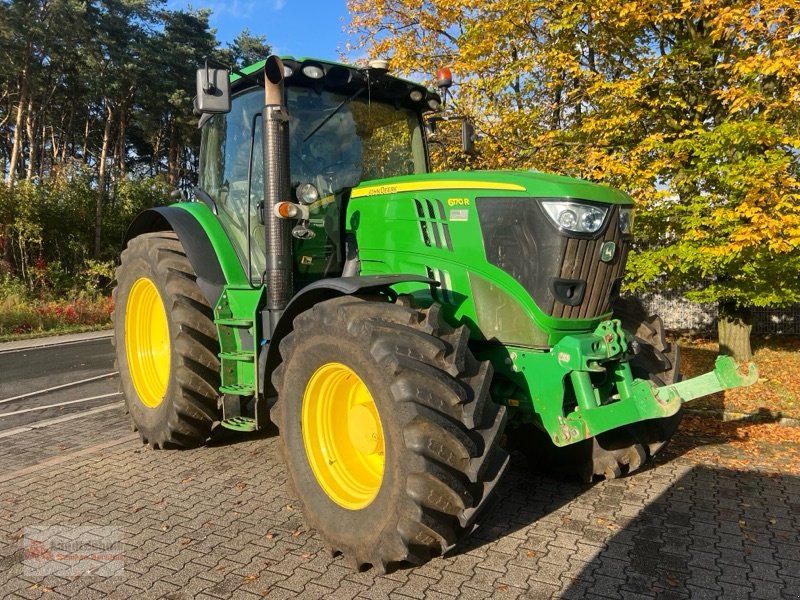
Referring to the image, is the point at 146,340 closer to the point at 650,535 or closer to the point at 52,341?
the point at 650,535

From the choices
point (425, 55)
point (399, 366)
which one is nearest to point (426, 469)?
point (399, 366)

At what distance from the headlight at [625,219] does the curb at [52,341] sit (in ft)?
37.8

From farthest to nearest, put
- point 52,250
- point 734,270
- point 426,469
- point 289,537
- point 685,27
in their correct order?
point 52,250, point 685,27, point 734,270, point 289,537, point 426,469

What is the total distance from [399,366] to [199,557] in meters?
1.51

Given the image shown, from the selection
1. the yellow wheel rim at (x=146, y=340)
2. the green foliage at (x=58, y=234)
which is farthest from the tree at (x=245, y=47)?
the yellow wheel rim at (x=146, y=340)

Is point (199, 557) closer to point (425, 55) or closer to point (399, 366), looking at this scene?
point (399, 366)

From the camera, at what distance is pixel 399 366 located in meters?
2.83

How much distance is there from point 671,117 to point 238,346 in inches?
260

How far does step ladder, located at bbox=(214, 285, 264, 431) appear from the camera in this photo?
4.23 meters

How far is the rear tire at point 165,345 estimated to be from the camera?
452 cm

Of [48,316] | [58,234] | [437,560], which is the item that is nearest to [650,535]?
[437,560]

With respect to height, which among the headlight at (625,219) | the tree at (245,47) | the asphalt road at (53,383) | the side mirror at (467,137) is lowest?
the asphalt road at (53,383)

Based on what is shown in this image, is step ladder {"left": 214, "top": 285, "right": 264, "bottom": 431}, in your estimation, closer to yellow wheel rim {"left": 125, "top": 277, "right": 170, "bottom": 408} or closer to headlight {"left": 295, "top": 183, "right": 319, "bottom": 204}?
headlight {"left": 295, "top": 183, "right": 319, "bottom": 204}

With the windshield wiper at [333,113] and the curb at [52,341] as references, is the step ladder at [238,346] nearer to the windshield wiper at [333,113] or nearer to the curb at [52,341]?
the windshield wiper at [333,113]
